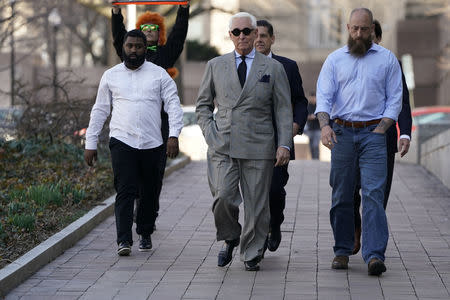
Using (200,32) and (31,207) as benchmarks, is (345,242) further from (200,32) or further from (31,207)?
(200,32)

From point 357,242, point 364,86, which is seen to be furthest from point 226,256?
point 364,86

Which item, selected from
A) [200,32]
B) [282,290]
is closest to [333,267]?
[282,290]

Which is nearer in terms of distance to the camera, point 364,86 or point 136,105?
point 364,86

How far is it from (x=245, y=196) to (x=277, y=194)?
1.87 feet

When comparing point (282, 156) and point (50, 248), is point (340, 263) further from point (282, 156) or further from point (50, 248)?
point (50, 248)

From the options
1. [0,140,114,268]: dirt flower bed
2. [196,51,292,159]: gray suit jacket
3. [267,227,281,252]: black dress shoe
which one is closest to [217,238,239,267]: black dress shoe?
[267,227,281,252]: black dress shoe

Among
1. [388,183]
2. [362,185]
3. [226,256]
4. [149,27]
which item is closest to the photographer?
Result: [362,185]

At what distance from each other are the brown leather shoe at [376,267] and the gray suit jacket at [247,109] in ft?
3.42

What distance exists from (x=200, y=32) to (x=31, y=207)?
52.3m

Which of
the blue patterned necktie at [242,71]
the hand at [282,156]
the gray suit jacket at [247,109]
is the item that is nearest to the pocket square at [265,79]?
the gray suit jacket at [247,109]

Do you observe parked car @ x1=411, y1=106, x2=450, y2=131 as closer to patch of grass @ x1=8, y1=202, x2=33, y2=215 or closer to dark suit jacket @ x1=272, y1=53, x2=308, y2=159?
patch of grass @ x1=8, y1=202, x2=33, y2=215

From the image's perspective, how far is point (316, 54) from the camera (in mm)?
54312

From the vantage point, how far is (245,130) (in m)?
7.65

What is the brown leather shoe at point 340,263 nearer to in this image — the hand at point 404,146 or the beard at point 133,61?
the hand at point 404,146
